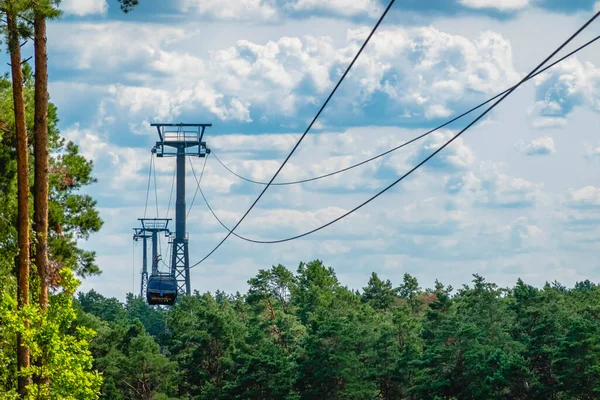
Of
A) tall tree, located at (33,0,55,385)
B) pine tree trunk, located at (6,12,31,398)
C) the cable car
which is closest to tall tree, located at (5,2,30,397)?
pine tree trunk, located at (6,12,31,398)

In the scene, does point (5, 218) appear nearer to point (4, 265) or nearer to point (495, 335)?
point (4, 265)

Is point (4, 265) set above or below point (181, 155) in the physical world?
below

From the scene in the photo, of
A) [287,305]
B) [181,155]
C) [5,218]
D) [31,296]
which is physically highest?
[181,155]

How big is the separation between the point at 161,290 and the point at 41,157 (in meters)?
45.3

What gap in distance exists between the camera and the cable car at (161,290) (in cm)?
7269

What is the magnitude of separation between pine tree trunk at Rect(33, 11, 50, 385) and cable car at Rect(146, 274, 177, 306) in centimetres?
4329

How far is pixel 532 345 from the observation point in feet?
234

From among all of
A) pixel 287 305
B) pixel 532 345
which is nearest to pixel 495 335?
pixel 532 345

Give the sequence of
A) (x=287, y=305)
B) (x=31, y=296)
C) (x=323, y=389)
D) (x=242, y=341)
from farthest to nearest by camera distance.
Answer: (x=287, y=305), (x=242, y=341), (x=323, y=389), (x=31, y=296)

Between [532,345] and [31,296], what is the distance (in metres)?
48.0

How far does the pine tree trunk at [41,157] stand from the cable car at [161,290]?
43288mm

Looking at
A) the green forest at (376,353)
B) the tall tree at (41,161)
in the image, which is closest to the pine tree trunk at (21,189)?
the tall tree at (41,161)

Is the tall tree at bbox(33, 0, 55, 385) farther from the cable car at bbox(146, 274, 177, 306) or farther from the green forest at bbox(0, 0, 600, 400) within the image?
the cable car at bbox(146, 274, 177, 306)

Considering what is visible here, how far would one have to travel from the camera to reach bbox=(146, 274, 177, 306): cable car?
72688 millimetres
